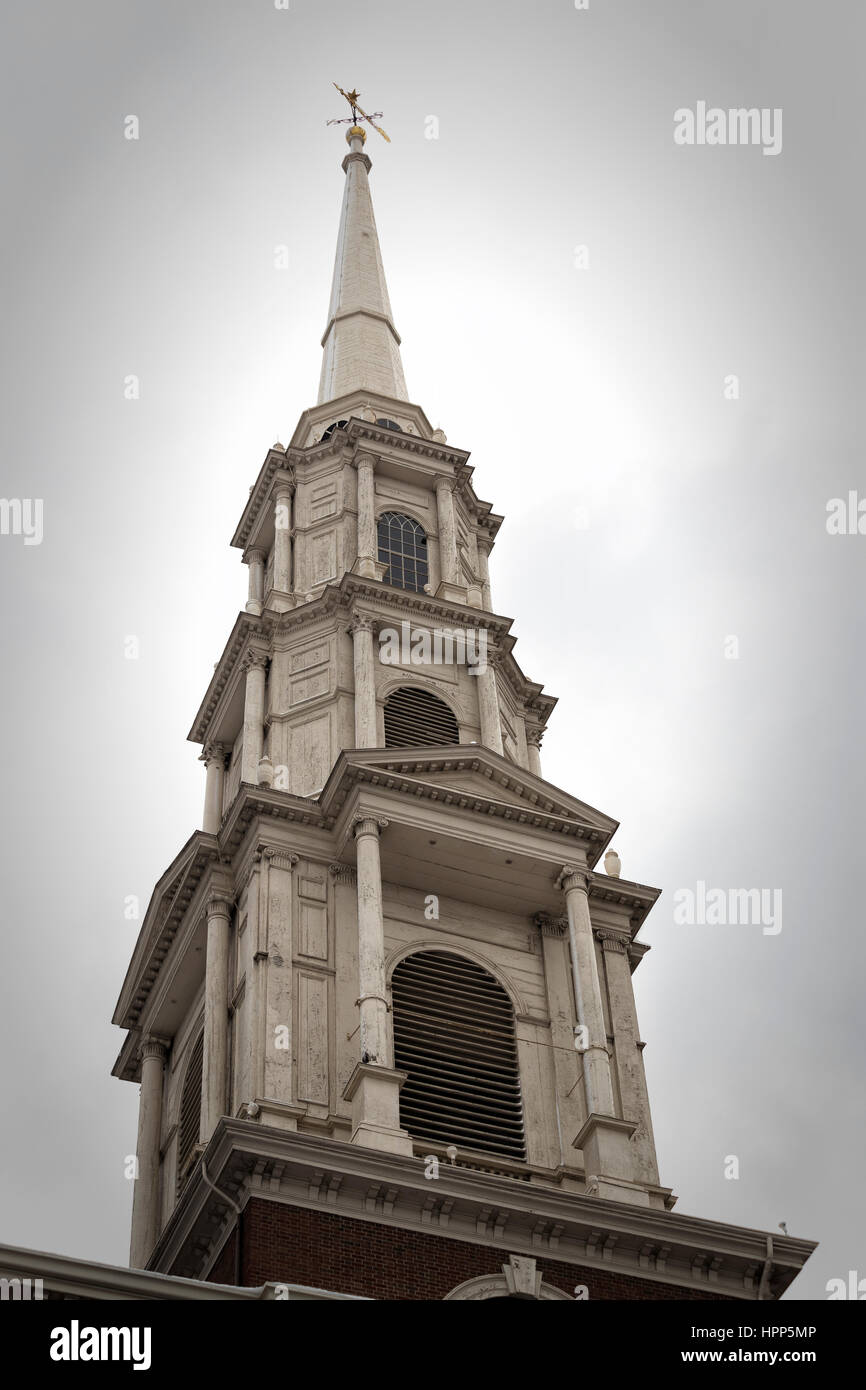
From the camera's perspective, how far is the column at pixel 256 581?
47.7 metres

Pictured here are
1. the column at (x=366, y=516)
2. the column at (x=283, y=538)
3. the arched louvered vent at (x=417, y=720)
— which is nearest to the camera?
the arched louvered vent at (x=417, y=720)

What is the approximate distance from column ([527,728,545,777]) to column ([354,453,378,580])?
5.43 meters

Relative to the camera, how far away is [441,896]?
38.8 meters

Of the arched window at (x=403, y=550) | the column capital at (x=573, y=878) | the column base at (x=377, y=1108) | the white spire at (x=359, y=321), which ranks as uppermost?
the white spire at (x=359, y=321)

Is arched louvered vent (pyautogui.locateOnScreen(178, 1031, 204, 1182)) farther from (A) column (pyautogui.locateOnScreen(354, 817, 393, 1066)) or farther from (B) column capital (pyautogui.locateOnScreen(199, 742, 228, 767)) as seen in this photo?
(B) column capital (pyautogui.locateOnScreen(199, 742, 228, 767))

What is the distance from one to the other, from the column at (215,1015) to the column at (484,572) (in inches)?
509

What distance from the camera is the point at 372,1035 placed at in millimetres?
33406

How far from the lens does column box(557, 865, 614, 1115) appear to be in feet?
115

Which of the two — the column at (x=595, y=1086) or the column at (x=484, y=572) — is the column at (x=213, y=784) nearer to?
the column at (x=484, y=572)

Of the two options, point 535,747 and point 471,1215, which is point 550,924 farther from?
point 471,1215

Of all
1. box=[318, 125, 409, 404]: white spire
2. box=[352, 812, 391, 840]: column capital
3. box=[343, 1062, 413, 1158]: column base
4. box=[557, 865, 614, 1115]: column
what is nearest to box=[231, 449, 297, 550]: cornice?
box=[318, 125, 409, 404]: white spire

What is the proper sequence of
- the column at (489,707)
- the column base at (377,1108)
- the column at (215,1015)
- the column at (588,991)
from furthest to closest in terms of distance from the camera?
the column at (489,707) < the column at (588,991) < the column at (215,1015) < the column base at (377,1108)

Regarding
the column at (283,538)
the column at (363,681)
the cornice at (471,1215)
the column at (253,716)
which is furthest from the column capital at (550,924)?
the column at (283,538)
